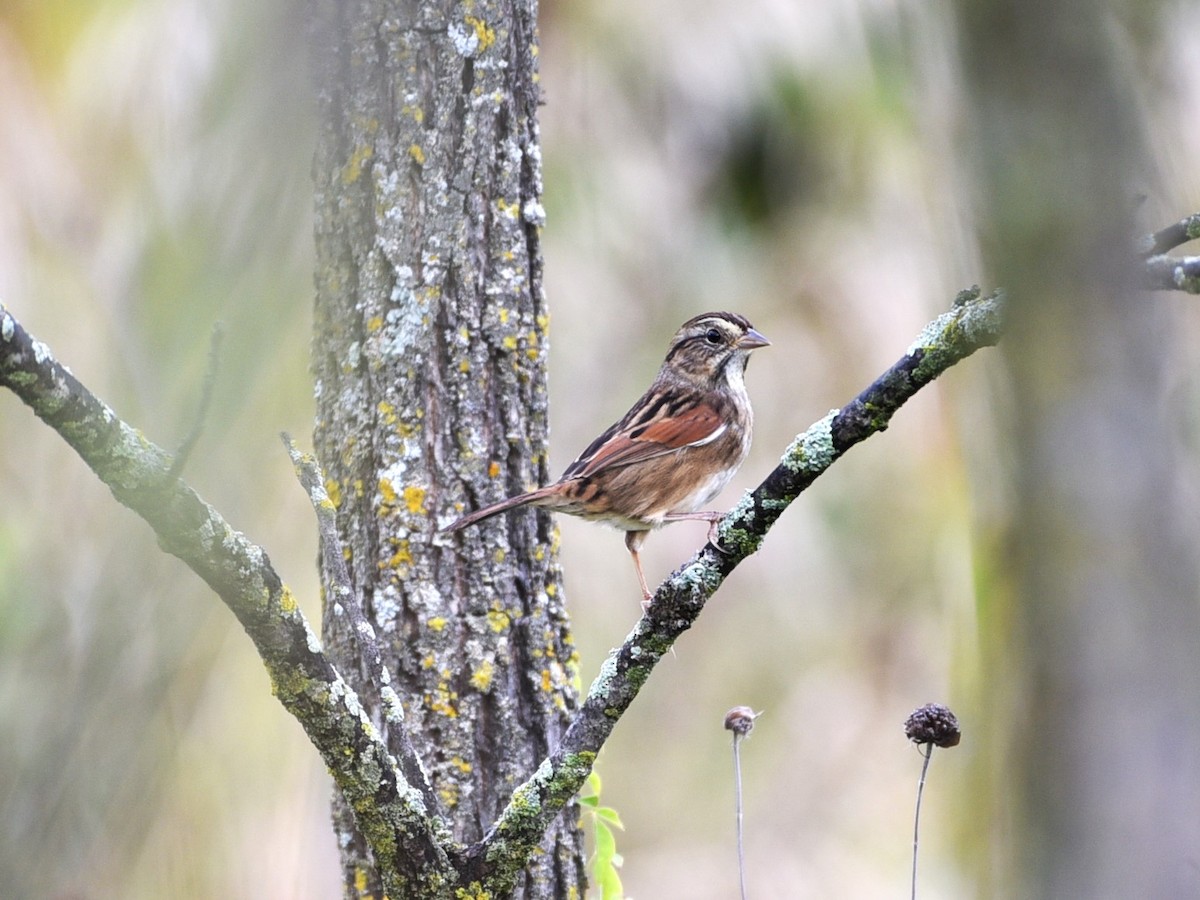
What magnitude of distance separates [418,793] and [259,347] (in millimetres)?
1270

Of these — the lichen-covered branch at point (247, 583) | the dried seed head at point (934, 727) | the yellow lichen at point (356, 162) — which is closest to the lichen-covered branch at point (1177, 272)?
the dried seed head at point (934, 727)

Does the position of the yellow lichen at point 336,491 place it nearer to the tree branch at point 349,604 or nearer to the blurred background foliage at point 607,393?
the blurred background foliage at point 607,393

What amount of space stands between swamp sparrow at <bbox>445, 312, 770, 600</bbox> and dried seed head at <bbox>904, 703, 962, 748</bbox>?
1365 millimetres

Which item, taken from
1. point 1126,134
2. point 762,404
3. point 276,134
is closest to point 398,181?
point 276,134

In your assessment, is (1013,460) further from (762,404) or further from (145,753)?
(762,404)

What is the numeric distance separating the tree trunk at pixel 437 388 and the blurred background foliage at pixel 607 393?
30 centimetres

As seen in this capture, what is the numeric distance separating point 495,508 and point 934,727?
1.34m

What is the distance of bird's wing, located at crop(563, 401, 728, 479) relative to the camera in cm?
441

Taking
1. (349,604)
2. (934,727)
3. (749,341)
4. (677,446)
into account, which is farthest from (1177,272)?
(749,341)

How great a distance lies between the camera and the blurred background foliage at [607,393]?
68.8 inches

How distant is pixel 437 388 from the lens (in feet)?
11.4

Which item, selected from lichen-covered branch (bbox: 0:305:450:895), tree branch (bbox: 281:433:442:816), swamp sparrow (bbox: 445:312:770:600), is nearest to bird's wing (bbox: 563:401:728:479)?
swamp sparrow (bbox: 445:312:770:600)

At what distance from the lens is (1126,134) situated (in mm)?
1223

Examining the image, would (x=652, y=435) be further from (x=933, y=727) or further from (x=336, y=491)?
(x=933, y=727)
